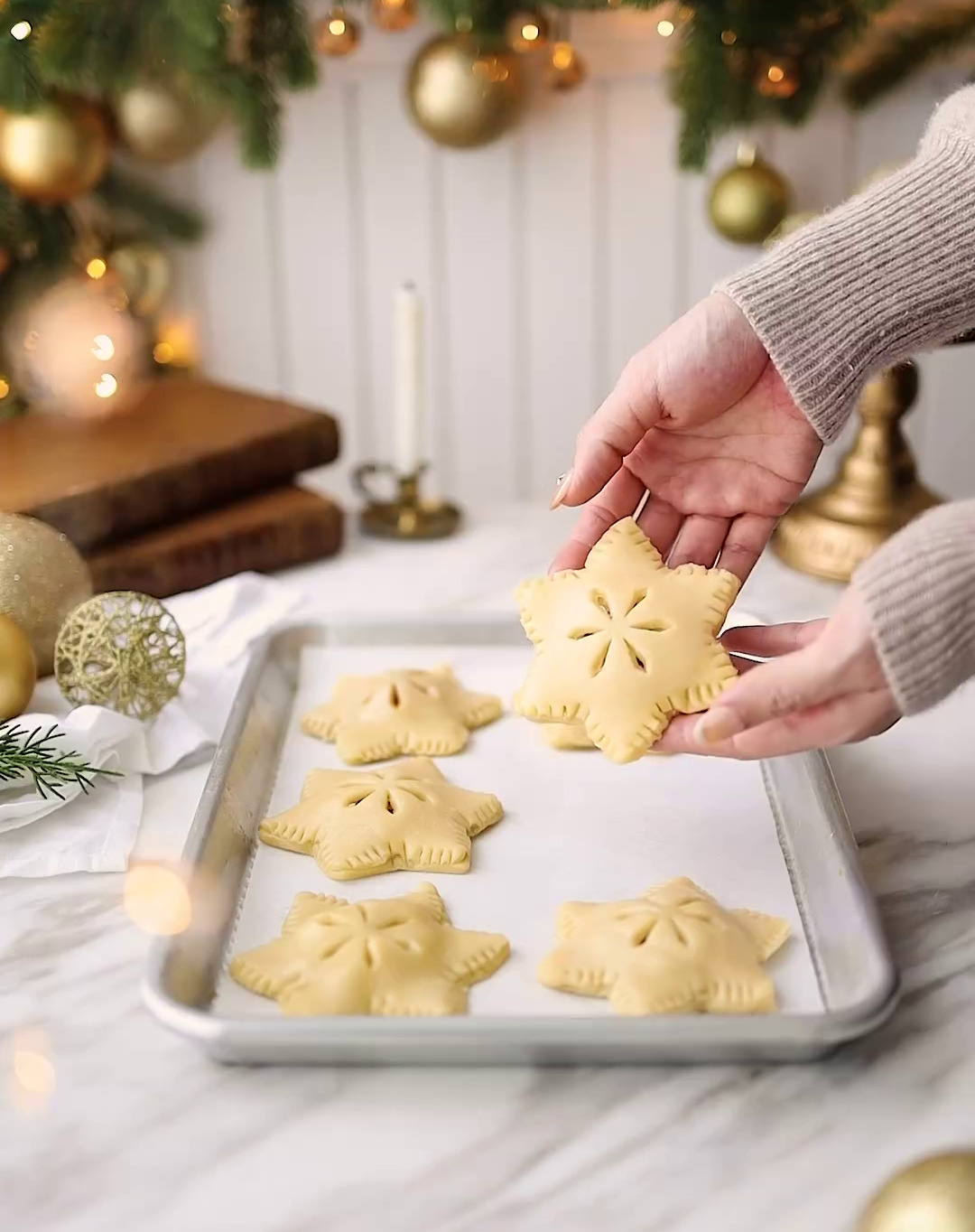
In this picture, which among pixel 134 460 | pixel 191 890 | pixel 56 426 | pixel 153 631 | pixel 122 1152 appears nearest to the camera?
pixel 122 1152

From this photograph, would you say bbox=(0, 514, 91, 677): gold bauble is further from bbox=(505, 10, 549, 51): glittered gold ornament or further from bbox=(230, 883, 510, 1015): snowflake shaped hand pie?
bbox=(505, 10, 549, 51): glittered gold ornament

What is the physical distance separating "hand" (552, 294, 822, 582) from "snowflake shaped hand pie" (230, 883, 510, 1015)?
15.5 inches

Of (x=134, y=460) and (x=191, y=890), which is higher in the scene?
(x=134, y=460)

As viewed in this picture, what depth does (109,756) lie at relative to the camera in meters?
1.22

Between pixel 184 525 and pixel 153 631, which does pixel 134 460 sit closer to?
pixel 184 525

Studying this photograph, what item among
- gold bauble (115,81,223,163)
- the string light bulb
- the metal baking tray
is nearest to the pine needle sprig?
the metal baking tray

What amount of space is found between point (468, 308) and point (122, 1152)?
1.83 m

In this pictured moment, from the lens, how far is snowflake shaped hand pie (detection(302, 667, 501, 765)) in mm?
1252

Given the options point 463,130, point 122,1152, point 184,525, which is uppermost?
point 463,130

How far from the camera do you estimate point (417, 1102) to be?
86 cm

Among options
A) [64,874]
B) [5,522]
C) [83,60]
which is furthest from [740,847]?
[83,60]

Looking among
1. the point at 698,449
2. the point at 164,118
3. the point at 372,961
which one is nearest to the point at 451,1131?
the point at 372,961

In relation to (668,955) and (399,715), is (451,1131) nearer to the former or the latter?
(668,955)

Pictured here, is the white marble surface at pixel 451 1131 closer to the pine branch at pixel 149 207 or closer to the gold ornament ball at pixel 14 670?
the gold ornament ball at pixel 14 670
